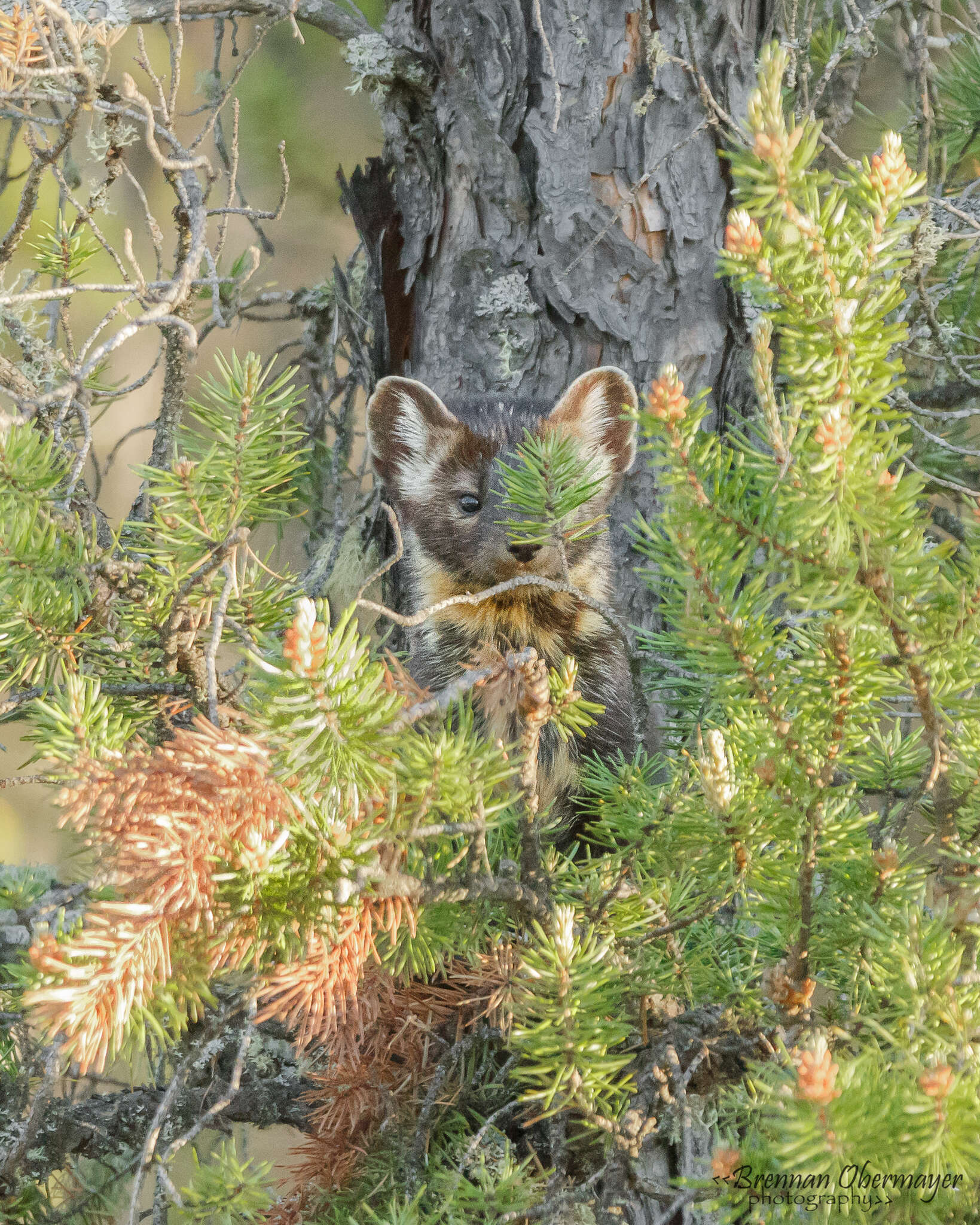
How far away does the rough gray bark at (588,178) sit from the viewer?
2.38 meters

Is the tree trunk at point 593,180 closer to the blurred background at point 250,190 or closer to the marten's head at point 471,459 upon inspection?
the marten's head at point 471,459

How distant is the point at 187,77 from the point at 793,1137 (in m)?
4.32

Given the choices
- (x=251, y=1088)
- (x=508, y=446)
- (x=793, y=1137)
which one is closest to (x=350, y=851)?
(x=793, y=1137)

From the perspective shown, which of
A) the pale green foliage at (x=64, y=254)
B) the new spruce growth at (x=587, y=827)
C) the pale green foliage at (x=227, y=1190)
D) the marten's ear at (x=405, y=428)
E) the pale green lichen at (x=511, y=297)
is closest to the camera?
the new spruce growth at (x=587, y=827)

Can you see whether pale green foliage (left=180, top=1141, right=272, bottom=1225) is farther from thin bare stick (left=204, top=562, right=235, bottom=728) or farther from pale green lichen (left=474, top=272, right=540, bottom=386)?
pale green lichen (left=474, top=272, right=540, bottom=386)

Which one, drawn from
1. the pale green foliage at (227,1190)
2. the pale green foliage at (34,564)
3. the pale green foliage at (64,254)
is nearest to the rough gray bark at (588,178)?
the pale green foliage at (64,254)

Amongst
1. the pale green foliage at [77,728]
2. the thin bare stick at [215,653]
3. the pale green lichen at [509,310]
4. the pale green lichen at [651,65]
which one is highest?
the pale green lichen at [651,65]

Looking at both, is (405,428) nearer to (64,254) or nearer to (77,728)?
(64,254)

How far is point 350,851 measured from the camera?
0.89 metres

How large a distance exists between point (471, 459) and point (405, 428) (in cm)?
16

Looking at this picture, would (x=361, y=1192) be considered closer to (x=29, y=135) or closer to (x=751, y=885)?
(x=751, y=885)

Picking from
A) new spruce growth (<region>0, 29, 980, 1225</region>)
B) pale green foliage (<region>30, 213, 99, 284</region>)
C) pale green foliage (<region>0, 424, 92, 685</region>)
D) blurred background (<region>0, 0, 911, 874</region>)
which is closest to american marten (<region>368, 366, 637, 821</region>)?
pale green foliage (<region>30, 213, 99, 284</region>)

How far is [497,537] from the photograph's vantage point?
2035mm

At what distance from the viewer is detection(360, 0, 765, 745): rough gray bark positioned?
7.80 ft
